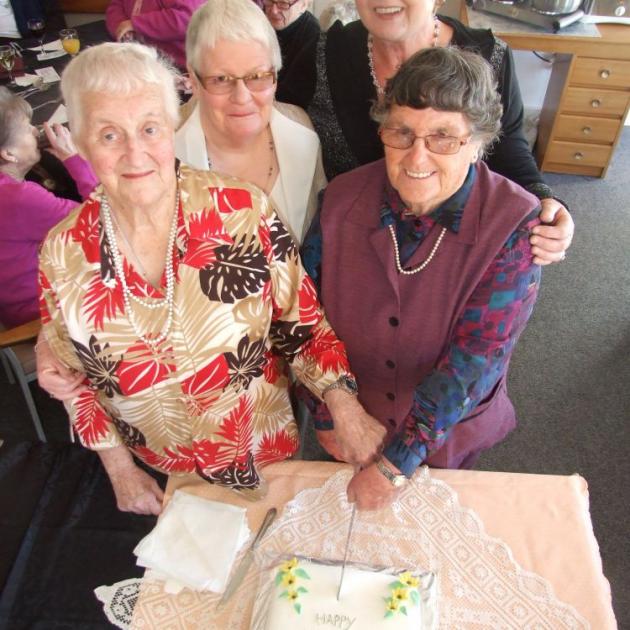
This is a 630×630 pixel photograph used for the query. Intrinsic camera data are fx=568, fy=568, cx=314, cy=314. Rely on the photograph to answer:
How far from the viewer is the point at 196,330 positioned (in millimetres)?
1163

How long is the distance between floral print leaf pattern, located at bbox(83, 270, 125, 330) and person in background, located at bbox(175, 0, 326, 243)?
56 cm

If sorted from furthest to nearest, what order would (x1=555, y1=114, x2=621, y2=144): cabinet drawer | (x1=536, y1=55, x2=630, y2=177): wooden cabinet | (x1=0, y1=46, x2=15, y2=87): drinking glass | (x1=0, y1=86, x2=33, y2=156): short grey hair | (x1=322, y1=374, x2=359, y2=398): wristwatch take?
(x1=555, y1=114, x2=621, y2=144): cabinet drawer
(x1=536, y1=55, x2=630, y2=177): wooden cabinet
(x1=0, y1=46, x2=15, y2=87): drinking glass
(x1=0, y1=86, x2=33, y2=156): short grey hair
(x1=322, y1=374, x2=359, y2=398): wristwatch

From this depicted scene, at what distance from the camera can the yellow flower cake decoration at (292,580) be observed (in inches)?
37.4

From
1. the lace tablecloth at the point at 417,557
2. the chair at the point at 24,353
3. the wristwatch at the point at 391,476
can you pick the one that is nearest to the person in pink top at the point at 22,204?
the chair at the point at 24,353

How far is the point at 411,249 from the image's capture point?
1.25 m

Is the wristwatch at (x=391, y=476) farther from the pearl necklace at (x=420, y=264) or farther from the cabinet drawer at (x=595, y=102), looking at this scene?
the cabinet drawer at (x=595, y=102)

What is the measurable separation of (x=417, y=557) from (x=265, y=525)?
0.30 meters

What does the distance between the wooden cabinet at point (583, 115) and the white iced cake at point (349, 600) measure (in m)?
3.60

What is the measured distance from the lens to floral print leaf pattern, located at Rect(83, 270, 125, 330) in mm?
1143

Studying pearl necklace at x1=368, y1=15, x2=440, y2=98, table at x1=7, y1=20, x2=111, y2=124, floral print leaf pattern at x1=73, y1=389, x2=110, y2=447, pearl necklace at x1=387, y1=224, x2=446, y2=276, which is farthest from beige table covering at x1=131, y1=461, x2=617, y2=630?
table at x1=7, y1=20, x2=111, y2=124

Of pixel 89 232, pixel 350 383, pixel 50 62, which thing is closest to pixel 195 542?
pixel 350 383

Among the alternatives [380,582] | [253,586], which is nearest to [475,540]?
[380,582]

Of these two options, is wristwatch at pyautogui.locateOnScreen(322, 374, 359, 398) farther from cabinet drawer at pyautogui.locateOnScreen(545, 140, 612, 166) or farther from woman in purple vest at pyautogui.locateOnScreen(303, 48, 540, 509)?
cabinet drawer at pyautogui.locateOnScreen(545, 140, 612, 166)

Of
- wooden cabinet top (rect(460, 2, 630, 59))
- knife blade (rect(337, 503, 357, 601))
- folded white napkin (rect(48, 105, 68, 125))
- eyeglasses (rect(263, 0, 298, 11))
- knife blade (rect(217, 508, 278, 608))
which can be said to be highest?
eyeglasses (rect(263, 0, 298, 11))
